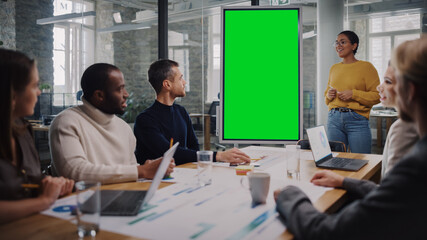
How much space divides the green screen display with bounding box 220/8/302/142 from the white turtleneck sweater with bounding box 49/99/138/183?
96 centimetres

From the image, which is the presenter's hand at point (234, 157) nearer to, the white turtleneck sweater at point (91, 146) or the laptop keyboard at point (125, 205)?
the white turtleneck sweater at point (91, 146)

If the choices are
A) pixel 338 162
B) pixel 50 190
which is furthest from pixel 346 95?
pixel 50 190

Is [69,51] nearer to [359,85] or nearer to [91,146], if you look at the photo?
[91,146]

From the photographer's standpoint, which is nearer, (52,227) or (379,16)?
(52,227)

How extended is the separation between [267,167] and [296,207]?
945 millimetres

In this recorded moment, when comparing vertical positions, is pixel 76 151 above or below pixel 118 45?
below

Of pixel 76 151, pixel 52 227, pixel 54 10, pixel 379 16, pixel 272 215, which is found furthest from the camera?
pixel 379 16

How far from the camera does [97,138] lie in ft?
6.02

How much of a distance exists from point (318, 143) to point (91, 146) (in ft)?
4.23

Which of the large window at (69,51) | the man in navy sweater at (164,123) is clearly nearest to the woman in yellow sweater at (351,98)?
the man in navy sweater at (164,123)

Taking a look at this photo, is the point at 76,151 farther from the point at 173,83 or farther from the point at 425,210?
the point at 425,210

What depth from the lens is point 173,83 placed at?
2590 millimetres

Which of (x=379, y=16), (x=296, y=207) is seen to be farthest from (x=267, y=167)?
(x=379, y=16)

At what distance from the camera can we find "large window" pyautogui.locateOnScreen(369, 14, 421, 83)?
17.3ft
